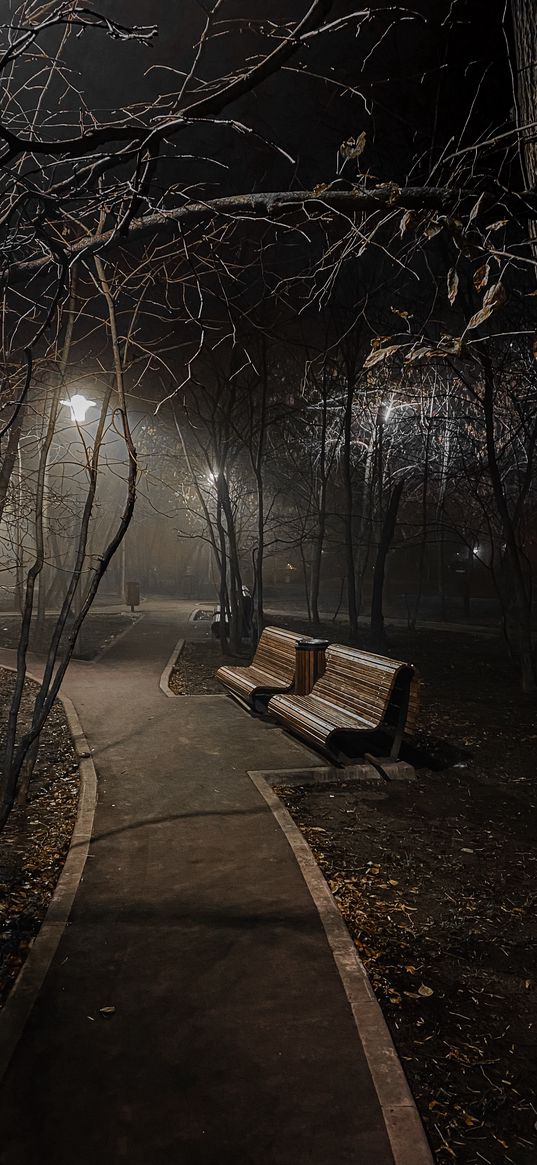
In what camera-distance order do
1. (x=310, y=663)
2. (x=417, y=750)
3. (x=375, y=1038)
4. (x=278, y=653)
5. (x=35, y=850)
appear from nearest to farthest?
(x=375, y=1038) → (x=35, y=850) → (x=417, y=750) → (x=310, y=663) → (x=278, y=653)

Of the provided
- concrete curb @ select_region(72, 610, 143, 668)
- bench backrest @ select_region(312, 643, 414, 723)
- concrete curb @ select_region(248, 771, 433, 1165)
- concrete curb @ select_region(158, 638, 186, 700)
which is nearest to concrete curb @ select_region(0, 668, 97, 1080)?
concrete curb @ select_region(248, 771, 433, 1165)

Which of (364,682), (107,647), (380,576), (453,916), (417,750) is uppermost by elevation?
(380,576)

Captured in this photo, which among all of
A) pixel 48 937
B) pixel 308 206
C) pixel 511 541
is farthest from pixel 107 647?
pixel 308 206

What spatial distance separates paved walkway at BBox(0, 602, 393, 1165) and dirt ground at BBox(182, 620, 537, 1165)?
300 millimetres

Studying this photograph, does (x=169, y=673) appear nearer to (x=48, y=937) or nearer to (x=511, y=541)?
(x=511, y=541)

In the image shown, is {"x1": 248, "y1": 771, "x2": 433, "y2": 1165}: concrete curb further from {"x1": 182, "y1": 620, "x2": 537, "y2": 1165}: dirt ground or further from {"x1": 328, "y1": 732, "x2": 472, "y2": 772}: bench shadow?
{"x1": 328, "y1": 732, "x2": 472, "y2": 772}: bench shadow

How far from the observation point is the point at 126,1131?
2.47m

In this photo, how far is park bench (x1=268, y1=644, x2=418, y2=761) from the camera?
22.2 ft

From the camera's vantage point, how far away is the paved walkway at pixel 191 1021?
2455 mm

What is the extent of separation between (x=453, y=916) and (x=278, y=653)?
585 cm

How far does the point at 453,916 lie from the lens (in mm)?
4281

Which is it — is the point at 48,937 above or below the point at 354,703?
below

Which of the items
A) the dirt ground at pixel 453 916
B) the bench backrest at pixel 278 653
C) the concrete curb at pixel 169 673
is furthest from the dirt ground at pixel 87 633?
the dirt ground at pixel 453 916

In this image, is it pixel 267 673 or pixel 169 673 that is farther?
pixel 169 673
